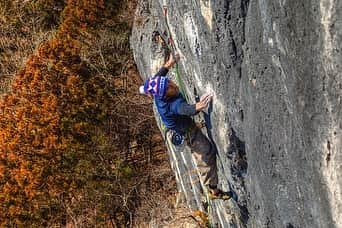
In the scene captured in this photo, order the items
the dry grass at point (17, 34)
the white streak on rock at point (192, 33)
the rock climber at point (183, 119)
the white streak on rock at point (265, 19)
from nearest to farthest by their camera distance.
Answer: the white streak on rock at point (265, 19) → the white streak on rock at point (192, 33) → the rock climber at point (183, 119) → the dry grass at point (17, 34)

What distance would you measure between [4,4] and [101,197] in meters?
5.06

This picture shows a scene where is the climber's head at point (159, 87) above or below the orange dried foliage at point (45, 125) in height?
below

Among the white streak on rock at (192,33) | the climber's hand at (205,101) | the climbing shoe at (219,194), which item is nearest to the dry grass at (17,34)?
the climbing shoe at (219,194)

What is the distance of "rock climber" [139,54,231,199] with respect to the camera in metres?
7.02

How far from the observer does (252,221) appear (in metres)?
7.08

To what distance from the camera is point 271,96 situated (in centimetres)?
488

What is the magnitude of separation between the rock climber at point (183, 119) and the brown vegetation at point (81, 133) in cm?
523

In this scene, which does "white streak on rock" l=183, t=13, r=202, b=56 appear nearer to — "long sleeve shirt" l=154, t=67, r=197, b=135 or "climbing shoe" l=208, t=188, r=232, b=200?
"long sleeve shirt" l=154, t=67, r=197, b=135

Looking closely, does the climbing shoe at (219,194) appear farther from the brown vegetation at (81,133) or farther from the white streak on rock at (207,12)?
the brown vegetation at (81,133)

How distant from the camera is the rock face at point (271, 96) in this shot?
387 cm

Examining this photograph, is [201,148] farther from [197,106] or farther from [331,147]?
[331,147]

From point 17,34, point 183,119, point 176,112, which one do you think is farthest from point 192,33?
point 17,34

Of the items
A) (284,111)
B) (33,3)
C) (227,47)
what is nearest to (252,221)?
(227,47)

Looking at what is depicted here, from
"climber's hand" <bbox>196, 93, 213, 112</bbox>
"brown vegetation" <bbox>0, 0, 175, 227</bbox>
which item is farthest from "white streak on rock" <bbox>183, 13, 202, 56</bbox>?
"brown vegetation" <bbox>0, 0, 175, 227</bbox>
